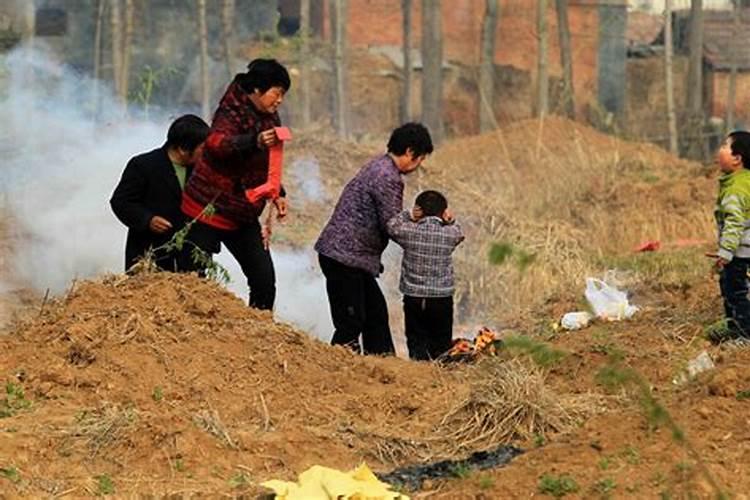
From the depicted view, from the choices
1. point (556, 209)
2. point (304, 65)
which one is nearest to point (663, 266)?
point (556, 209)

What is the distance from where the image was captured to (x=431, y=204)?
10508 mm

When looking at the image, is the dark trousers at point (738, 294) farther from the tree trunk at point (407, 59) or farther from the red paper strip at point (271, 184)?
the tree trunk at point (407, 59)

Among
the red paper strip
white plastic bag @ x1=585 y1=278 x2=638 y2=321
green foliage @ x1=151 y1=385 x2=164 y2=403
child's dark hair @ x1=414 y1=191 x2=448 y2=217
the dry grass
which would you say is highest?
the red paper strip

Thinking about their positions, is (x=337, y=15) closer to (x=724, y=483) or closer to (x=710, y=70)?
(x=710, y=70)

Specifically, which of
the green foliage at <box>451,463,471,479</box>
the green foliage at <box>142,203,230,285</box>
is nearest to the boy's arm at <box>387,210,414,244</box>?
the green foliage at <box>142,203,230,285</box>

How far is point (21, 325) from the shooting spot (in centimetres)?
950

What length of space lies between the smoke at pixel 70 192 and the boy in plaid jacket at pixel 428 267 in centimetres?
221

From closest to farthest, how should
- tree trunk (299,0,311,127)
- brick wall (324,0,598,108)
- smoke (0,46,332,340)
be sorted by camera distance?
1. smoke (0,46,332,340)
2. tree trunk (299,0,311,127)
3. brick wall (324,0,598,108)

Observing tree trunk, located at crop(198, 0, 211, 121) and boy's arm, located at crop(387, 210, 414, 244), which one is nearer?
boy's arm, located at crop(387, 210, 414, 244)

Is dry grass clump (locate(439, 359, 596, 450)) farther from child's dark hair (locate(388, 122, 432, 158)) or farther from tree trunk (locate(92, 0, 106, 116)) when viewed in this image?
tree trunk (locate(92, 0, 106, 116))

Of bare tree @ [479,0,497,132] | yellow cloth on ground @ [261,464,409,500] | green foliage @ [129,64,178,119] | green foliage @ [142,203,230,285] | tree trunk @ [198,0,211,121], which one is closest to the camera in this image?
yellow cloth on ground @ [261,464,409,500]

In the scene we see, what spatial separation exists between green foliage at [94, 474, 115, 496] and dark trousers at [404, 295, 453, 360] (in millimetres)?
3743

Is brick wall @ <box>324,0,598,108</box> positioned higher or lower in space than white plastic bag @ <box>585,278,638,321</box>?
higher

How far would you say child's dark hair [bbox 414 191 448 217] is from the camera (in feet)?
Answer: 34.4
